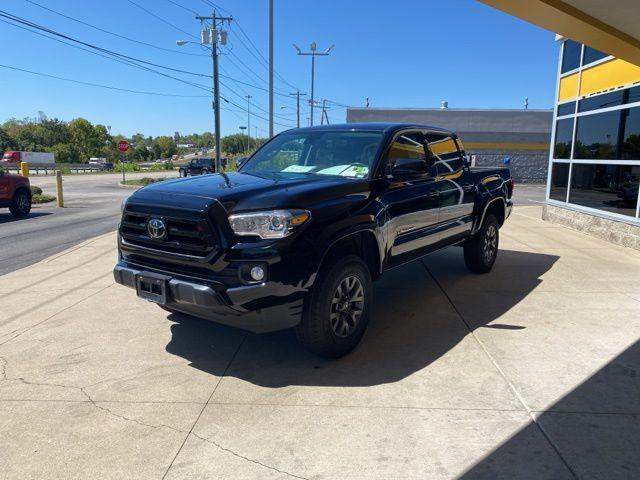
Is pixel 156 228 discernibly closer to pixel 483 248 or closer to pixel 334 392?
pixel 334 392

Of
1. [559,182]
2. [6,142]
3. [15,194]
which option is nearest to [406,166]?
[559,182]

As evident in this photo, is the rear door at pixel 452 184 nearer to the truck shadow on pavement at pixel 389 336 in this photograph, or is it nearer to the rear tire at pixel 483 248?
the rear tire at pixel 483 248

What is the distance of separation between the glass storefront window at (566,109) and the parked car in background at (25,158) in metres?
57.0

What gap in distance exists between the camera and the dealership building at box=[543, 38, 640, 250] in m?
9.14

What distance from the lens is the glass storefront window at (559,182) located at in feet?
39.5

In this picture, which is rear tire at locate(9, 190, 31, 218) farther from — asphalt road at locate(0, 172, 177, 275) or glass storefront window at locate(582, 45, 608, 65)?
glass storefront window at locate(582, 45, 608, 65)

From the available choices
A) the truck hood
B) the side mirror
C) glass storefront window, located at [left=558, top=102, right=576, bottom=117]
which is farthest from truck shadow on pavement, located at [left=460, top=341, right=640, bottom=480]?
glass storefront window, located at [left=558, top=102, right=576, bottom=117]

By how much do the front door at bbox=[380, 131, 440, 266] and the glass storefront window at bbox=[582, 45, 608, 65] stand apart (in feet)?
24.2

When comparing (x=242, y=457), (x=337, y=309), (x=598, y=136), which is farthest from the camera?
(x=598, y=136)

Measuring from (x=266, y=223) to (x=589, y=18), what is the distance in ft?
17.3

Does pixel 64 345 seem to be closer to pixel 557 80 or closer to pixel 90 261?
pixel 90 261

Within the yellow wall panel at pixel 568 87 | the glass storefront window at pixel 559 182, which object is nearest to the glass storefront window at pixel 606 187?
the glass storefront window at pixel 559 182

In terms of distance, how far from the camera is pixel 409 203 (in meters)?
4.73

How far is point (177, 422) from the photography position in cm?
315
